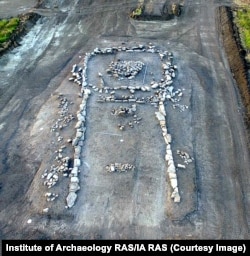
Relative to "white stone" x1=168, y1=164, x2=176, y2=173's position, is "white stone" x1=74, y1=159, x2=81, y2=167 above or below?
above

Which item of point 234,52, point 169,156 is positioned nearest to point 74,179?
point 169,156

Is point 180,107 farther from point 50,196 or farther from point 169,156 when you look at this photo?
point 50,196

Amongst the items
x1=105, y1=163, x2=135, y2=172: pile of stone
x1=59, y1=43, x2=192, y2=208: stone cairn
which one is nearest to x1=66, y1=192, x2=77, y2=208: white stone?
x1=59, y1=43, x2=192, y2=208: stone cairn

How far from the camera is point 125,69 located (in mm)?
25438

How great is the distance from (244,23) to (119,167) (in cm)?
1853

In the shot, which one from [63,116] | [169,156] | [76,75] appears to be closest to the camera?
[169,156]

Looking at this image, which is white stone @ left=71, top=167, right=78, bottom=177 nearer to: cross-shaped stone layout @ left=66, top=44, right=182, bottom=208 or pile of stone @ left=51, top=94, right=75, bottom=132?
cross-shaped stone layout @ left=66, top=44, right=182, bottom=208

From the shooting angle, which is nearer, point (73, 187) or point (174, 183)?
point (73, 187)

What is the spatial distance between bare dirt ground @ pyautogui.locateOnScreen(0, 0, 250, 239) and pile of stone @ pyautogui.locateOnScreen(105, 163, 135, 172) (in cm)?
27

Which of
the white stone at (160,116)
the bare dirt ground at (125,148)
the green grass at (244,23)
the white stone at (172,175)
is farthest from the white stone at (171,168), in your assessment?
the green grass at (244,23)

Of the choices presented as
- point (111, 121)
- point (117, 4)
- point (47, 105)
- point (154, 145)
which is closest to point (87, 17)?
point (117, 4)

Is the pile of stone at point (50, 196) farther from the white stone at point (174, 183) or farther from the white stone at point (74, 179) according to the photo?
the white stone at point (174, 183)

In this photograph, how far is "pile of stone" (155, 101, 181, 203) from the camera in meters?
17.3
